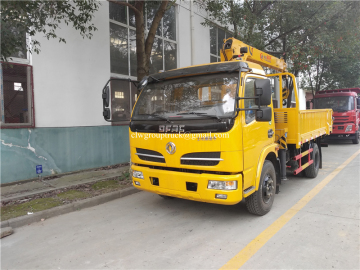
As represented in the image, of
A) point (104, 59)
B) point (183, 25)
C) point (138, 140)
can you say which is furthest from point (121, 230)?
point (183, 25)

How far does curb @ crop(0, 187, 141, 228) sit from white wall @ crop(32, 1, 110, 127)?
118 inches

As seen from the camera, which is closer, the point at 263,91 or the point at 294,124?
the point at 263,91

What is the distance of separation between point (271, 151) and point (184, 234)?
6.81 feet

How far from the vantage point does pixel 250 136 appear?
154 inches

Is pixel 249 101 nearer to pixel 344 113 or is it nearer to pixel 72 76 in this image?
pixel 72 76

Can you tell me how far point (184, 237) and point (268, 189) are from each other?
1.76m

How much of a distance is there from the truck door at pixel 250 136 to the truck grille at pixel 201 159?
1.45 ft

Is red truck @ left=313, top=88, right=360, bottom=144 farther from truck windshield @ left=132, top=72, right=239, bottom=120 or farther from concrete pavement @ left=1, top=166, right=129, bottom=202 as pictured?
truck windshield @ left=132, top=72, right=239, bottom=120

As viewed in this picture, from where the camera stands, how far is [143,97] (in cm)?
466

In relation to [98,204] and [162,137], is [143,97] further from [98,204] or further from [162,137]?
[98,204]

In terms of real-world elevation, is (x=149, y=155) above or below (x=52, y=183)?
Answer: above

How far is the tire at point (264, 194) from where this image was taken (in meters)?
4.24

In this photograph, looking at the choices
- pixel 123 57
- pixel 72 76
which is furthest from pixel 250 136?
pixel 123 57

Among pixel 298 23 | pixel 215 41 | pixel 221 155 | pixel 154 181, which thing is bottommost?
pixel 154 181
